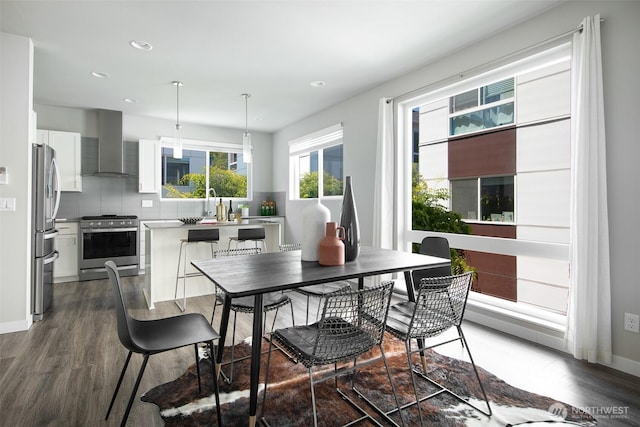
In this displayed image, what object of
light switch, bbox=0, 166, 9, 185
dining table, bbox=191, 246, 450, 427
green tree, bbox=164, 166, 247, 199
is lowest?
dining table, bbox=191, 246, 450, 427

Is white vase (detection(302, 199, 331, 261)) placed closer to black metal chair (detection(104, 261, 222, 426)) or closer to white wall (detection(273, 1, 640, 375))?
black metal chair (detection(104, 261, 222, 426))

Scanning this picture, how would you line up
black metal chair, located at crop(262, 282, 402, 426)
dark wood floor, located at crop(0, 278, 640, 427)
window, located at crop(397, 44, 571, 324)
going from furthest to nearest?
window, located at crop(397, 44, 571, 324), dark wood floor, located at crop(0, 278, 640, 427), black metal chair, located at crop(262, 282, 402, 426)

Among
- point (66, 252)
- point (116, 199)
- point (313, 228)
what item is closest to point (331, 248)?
point (313, 228)

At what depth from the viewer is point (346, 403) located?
77.5 inches

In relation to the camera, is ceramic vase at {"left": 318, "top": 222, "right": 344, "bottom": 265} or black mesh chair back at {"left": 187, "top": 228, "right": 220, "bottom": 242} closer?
ceramic vase at {"left": 318, "top": 222, "right": 344, "bottom": 265}

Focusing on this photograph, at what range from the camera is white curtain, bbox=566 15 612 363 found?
94.0 inches

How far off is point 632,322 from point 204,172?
6.27 meters

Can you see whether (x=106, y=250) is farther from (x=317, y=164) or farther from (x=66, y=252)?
(x=317, y=164)

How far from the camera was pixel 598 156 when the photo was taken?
240 cm

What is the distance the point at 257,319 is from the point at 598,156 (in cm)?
252

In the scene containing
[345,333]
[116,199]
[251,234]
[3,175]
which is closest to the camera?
[345,333]

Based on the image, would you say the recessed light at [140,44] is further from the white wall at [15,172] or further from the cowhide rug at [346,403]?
the cowhide rug at [346,403]

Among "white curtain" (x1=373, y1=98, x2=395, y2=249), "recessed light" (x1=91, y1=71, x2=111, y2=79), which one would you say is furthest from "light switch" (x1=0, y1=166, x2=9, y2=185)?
"white curtain" (x1=373, y1=98, x2=395, y2=249)

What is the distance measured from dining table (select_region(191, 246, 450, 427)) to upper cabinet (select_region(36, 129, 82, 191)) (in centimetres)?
436
